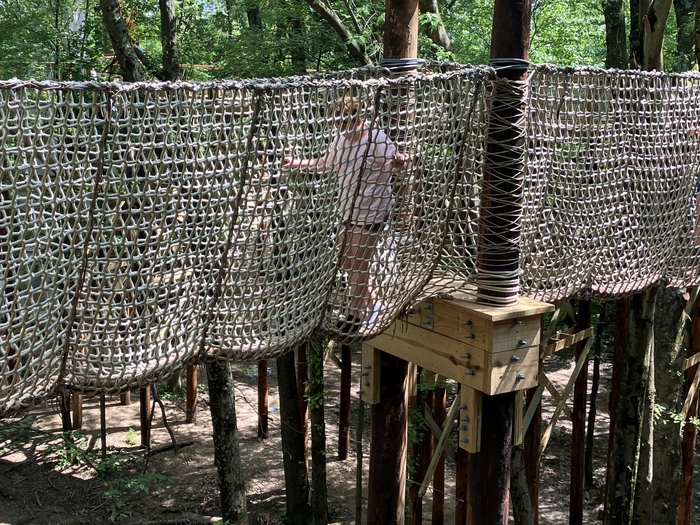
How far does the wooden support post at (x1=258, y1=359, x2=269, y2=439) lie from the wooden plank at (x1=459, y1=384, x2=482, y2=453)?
489cm

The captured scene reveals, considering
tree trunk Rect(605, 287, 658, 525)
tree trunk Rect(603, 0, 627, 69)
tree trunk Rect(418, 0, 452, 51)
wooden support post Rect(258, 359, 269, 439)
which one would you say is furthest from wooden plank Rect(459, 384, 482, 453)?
tree trunk Rect(603, 0, 627, 69)

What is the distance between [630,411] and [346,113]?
3703mm

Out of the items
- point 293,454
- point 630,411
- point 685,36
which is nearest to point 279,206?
point 630,411

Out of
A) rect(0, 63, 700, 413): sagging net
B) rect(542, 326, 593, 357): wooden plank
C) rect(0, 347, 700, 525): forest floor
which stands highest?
rect(0, 63, 700, 413): sagging net

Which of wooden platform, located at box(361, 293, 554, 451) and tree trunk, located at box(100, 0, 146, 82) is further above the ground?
tree trunk, located at box(100, 0, 146, 82)

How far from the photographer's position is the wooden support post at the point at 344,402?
7.40 meters

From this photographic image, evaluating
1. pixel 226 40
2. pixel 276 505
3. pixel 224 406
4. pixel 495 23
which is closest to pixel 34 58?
pixel 226 40

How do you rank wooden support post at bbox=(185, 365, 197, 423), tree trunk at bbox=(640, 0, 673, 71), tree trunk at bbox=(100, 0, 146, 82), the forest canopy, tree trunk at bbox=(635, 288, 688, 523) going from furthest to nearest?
wooden support post at bbox=(185, 365, 197, 423), the forest canopy, tree trunk at bbox=(635, 288, 688, 523), tree trunk at bbox=(100, 0, 146, 82), tree trunk at bbox=(640, 0, 673, 71)

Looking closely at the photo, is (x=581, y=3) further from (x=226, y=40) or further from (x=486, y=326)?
(x=486, y=326)

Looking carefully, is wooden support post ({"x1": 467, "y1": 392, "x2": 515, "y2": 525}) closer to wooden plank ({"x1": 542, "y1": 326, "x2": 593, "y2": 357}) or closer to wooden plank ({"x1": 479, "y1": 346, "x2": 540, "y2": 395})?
wooden plank ({"x1": 479, "y1": 346, "x2": 540, "y2": 395})

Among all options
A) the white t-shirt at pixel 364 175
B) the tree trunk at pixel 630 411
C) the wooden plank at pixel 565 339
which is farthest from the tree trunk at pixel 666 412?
the white t-shirt at pixel 364 175

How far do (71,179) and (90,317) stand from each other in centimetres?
37

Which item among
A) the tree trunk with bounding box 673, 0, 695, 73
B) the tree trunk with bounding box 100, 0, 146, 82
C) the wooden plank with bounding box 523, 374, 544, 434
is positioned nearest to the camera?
the tree trunk with bounding box 100, 0, 146, 82

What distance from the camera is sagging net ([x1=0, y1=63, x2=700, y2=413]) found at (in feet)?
5.80
